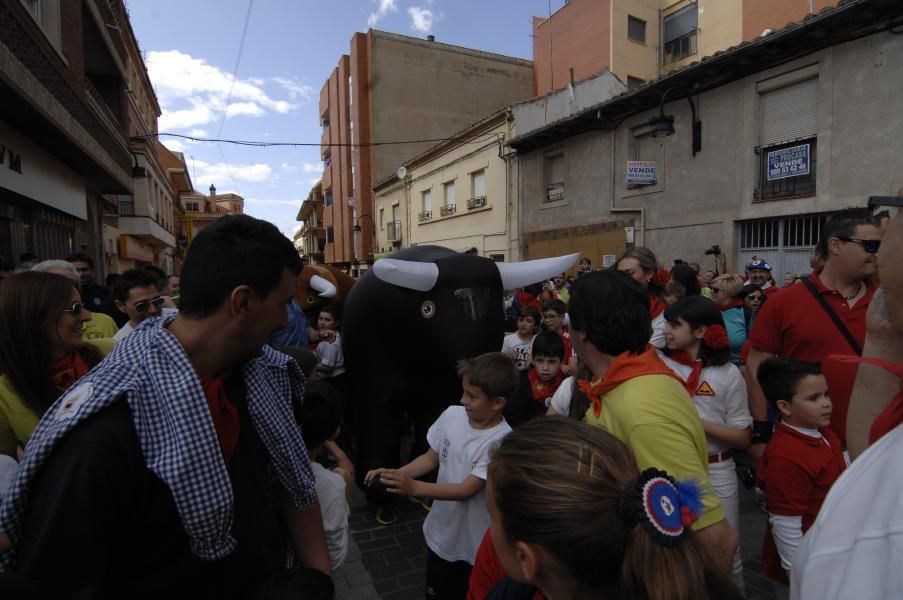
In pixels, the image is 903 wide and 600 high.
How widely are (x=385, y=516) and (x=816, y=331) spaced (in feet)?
9.73

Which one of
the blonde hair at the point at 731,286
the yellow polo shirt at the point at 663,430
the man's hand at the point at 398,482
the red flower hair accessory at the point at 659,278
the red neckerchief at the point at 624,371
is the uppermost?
the red flower hair accessory at the point at 659,278

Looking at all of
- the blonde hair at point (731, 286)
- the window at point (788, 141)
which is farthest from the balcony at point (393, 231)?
the blonde hair at point (731, 286)

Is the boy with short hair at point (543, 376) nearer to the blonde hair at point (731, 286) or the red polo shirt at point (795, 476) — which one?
the red polo shirt at point (795, 476)

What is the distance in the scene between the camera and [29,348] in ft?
6.41

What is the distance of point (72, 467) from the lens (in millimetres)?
994

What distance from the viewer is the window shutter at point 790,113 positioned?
830cm

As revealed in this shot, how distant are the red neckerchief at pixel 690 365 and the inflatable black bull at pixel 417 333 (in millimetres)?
922

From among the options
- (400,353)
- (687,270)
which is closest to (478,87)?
(687,270)

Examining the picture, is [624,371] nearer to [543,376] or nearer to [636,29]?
[543,376]

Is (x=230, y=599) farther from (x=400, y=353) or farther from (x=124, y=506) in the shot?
(x=400, y=353)

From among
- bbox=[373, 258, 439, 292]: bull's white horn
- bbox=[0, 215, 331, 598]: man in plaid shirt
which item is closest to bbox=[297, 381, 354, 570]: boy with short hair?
bbox=[0, 215, 331, 598]: man in plaid shirt

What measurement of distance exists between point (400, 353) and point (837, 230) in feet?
8.41

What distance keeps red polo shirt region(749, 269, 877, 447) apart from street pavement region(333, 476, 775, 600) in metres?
1.07

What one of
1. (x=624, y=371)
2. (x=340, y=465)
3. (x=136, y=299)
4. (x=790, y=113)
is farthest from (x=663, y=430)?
(x=790, y=113)
